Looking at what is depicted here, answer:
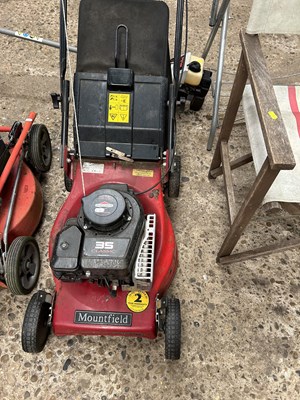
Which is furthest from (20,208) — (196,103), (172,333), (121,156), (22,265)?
(196,103)

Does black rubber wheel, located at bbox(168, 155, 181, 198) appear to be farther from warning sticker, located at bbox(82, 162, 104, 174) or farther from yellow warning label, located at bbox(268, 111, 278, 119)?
yellow warning label, located at bbox(268, 111, 278, 119)

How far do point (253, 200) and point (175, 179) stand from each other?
516 mm

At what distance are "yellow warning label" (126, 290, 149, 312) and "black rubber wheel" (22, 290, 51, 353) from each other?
0.94 feet

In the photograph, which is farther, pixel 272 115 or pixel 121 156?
pixel 121 156

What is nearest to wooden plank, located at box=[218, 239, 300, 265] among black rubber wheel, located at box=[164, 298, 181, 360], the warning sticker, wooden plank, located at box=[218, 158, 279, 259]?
wooden plank, located at box=[218, 158, 279, 259]

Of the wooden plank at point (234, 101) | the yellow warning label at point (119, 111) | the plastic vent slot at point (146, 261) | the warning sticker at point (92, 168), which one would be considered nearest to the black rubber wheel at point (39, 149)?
the warning sticker at point (92, 168)

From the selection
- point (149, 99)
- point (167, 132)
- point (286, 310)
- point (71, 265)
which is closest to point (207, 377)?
point (286, 310)

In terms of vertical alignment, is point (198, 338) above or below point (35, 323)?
below

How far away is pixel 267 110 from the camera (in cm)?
109

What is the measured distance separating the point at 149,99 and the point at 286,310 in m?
0.99

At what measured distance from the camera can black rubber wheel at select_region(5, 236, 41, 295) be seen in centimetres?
130

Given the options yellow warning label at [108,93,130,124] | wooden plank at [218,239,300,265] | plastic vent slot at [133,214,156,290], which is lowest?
wooden plank at [218,239,300,265]

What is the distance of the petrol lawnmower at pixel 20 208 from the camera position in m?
1.33

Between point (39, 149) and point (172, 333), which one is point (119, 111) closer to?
point (39, 149)
